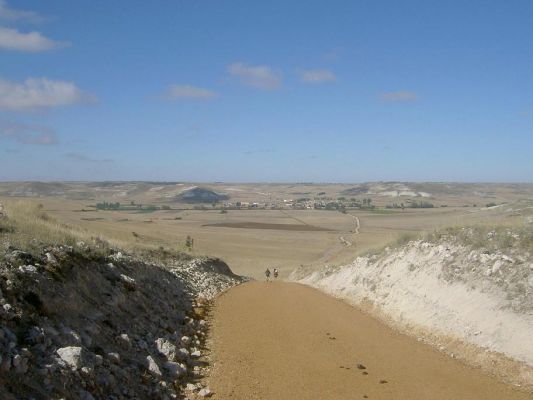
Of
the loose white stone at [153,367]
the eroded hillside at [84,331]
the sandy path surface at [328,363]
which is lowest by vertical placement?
the sandy path surface at [328,363]

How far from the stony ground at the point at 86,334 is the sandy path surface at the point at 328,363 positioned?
3.05 feet

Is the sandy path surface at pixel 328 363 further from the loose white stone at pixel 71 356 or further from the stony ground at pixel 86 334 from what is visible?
the loose white stone at pixel 71 356

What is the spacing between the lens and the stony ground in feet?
22.3

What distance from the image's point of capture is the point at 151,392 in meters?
8.35

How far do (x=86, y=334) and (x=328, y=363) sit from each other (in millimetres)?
5807

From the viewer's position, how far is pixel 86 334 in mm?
8781

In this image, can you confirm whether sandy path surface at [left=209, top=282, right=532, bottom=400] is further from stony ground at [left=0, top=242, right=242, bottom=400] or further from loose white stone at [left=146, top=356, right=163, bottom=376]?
loose white stone at [left=146, top=356, right=163, bottom=376]

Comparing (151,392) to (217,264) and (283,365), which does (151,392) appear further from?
(217,264)

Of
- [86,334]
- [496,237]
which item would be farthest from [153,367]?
[496,237]

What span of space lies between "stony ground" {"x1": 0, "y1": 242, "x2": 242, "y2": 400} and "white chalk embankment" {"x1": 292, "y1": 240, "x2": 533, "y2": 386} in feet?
23.7

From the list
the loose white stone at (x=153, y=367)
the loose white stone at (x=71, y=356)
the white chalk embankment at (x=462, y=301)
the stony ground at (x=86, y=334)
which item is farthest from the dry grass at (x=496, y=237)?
the loose white stone at (x=71, y=356)

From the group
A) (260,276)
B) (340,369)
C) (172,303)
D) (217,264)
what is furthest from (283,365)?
(260,276)

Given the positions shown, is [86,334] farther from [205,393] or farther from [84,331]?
[205,393]

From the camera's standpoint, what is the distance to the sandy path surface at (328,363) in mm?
9914
